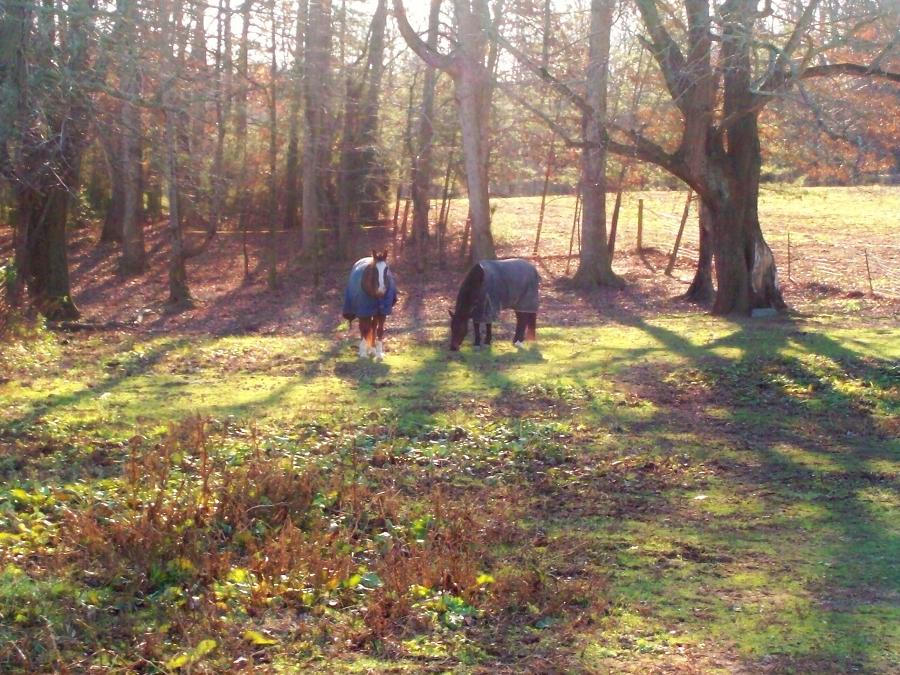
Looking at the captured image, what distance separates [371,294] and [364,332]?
873mm

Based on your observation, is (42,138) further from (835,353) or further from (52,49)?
(835,353)

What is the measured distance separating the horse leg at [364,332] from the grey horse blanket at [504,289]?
1716 millimetres

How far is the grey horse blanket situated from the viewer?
1659cm

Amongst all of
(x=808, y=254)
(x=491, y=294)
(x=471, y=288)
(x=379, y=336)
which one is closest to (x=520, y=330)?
(x=491, y=294)

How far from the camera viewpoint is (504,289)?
1673cm

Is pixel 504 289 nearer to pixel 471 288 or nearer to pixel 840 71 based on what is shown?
pixel 471 288

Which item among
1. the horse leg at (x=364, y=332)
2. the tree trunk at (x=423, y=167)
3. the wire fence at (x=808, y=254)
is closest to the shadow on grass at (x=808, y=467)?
the horse leg at (x=364, y=332)

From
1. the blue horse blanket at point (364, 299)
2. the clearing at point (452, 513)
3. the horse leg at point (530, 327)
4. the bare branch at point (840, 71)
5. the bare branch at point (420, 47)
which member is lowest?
the clearing at point (452, 513)

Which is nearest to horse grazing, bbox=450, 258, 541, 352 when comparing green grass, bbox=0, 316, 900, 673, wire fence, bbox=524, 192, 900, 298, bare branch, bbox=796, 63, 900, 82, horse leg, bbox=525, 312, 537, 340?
horse leg, bbox=525, 312, 537, 340

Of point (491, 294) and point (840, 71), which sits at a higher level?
point (840, 71)

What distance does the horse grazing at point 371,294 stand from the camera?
51.2 ft

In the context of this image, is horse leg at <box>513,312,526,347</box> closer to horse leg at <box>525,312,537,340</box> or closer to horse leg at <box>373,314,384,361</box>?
horse leg at <box>525,312,537,340</box>

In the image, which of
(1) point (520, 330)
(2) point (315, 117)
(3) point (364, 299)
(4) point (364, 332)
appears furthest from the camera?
(2) point (315, 117)

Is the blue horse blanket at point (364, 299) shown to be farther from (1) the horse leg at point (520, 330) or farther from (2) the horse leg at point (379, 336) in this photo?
(1) the horse leg at point (520, 330)
